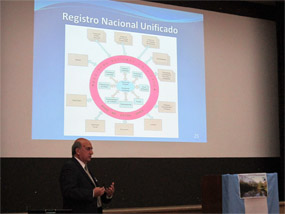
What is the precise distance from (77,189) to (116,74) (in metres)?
2.17

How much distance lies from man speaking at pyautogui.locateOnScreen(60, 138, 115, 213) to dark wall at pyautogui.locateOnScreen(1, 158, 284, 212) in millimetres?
1525

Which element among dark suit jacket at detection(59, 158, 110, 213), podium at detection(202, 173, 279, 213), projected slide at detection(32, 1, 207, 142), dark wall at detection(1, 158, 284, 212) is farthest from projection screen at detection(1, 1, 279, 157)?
dark suit jacket at detection(59, 158, 110, 213)

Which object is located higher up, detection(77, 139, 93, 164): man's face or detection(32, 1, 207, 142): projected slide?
detection(32, 1, 207, 142): projected slide

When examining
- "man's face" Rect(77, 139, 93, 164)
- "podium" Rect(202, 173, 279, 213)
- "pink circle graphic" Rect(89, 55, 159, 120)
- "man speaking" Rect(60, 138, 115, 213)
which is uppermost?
"pink circle graphic" Rect(89, 55, 159, 120)

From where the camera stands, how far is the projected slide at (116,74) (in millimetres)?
4773

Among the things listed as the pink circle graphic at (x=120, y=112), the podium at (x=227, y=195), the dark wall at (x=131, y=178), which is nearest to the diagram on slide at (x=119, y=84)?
the pink circle graphic at (x=120, y=112)

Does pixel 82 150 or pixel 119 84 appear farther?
pixel 119 84

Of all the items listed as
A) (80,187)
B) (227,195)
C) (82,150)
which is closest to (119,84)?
(82,150)

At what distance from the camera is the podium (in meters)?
3.95

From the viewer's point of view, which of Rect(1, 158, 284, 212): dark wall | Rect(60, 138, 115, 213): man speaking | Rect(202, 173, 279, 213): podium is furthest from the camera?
Rect(1, 158, 284, 212): dark wall

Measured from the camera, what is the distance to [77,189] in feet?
10.2

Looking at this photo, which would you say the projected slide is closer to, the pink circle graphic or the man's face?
the pink circle graphic

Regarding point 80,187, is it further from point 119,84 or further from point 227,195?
point 119,84

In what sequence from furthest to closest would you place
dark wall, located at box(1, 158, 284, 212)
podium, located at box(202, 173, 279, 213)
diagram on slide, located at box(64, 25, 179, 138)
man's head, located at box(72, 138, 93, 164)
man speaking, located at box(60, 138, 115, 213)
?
diagram on slide, located at box(64, 25, 179, 138) < dark wall, located at box(1, 158, 284, 212) < podium, located at box(202, 173, 279, 213) < man's head, located at box(72, 138, 93, 164) < man speaking, located at box(60, 138, 115, 213)
